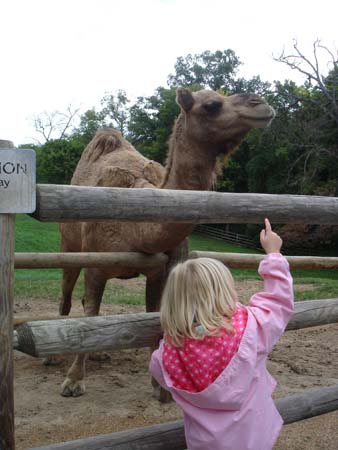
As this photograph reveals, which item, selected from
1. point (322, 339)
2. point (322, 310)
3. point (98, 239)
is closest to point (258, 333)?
point (322, 310)

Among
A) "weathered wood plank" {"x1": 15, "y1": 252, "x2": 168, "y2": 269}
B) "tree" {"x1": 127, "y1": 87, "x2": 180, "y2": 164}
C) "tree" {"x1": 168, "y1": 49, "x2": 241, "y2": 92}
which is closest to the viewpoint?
"weathered wood plank" {"x1": 15, "y1": 252, "x2": 168, "y2": 269}

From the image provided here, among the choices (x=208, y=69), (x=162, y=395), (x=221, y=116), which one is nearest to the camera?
(x=221, y=116)

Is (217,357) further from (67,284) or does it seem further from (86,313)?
(67,284)

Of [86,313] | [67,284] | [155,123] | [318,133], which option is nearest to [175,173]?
[86,313]

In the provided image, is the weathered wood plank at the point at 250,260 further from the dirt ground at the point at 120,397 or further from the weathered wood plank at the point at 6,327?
the weathered wood plank at the point at 6,327

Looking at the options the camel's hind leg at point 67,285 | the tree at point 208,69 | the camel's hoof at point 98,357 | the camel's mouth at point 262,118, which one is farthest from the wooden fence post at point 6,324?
the tree at point 208,69

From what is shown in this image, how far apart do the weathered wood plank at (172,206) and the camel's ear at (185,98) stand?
1.80 m

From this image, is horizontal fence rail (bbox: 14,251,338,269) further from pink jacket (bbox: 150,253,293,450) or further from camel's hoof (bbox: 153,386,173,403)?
pink jacket (bbox: 150,253,293,450)

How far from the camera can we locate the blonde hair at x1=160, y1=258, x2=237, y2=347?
2041 millimetres

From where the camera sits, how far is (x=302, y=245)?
26.3 meters

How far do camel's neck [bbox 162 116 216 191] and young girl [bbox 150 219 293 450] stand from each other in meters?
2.18

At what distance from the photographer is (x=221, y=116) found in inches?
167

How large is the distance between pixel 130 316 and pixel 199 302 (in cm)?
62

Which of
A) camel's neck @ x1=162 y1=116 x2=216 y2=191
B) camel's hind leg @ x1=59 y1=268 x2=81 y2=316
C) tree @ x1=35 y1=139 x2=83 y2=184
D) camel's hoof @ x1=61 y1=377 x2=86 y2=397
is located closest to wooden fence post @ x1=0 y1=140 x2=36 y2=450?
camel's neck @ x1=162 y1=116 x2=216 y2=191
